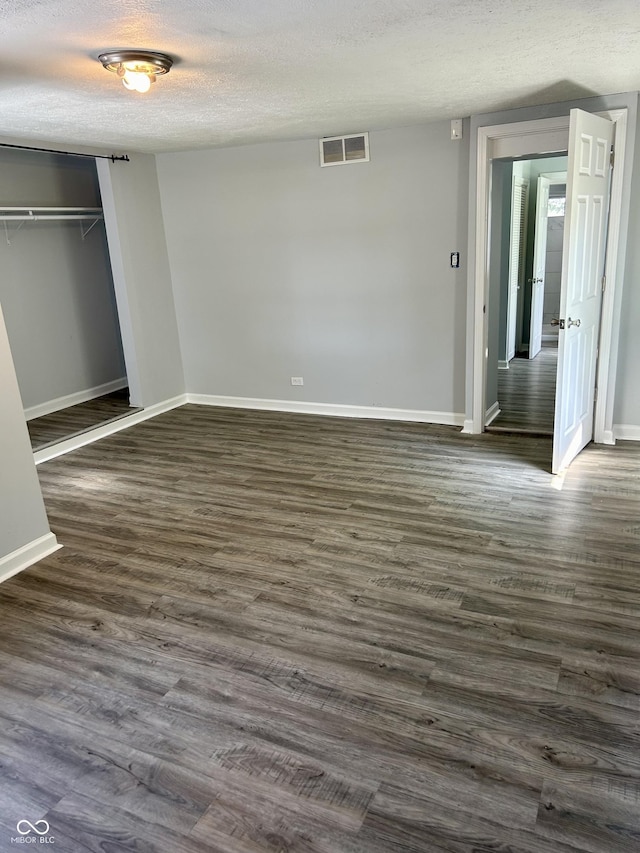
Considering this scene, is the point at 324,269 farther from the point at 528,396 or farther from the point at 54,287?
the point at 54,287

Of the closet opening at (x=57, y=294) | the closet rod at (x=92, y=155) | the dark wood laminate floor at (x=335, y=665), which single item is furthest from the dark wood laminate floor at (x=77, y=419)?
the closet rod at (x=92, y=155)

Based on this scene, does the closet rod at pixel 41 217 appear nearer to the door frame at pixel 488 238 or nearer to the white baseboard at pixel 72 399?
the white baseboard at pixel 72 399

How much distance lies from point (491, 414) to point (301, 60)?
10.9 ft

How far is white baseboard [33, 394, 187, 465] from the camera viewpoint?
16.3 feet

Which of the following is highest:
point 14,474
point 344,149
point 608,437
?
point 344,149

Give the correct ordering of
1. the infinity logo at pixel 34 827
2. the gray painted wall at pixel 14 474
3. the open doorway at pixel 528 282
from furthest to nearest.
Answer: the open doorway at pixel 528 282 → the gray painted wall at pixel 14 474 → the infinity logo at pixel 34 827

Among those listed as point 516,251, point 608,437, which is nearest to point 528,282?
point 516,251

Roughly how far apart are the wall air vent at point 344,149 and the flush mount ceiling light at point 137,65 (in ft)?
8.05

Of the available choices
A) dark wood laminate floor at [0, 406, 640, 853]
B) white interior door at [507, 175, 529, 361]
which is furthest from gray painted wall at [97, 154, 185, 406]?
white interior door at [507, 175, 529, 361]

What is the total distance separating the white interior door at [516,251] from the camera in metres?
7.25

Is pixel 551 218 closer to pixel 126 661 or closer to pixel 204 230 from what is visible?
pixel 204 230

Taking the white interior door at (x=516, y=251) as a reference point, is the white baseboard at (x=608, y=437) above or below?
below

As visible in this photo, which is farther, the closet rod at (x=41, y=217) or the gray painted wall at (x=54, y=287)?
the gray painted wall at (x=54, y=287)

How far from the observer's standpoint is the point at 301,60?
9.02ft
